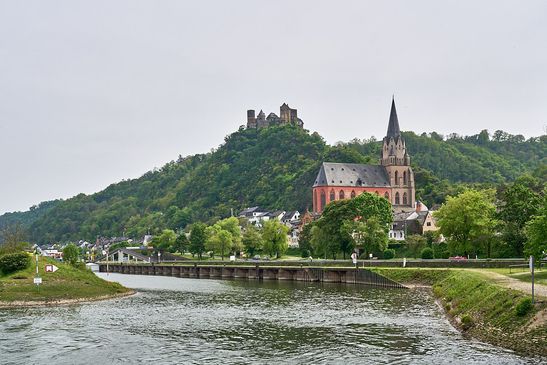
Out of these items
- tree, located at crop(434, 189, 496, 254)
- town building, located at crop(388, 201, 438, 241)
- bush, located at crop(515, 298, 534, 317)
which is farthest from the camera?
town building, located at crop(388, 201, 438, 241)

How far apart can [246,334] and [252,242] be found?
96.9 meters

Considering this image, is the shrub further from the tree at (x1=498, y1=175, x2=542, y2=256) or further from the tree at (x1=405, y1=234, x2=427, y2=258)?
the tree at (x1=405, y1=234, x2=427, y2=258)

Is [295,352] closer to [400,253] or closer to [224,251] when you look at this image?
[400,253]

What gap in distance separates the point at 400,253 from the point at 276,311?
63840 mm

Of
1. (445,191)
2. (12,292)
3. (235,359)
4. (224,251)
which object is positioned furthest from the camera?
(445,191)

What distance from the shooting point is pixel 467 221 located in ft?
263

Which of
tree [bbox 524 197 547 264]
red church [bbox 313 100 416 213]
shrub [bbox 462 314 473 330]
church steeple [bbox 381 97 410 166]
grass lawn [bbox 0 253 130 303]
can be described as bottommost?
shrub [bbox 462 314 473 330]

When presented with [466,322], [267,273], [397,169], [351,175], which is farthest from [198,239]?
[466,322]

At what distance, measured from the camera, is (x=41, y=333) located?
39.4 meters

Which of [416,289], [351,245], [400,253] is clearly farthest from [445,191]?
[416,289]

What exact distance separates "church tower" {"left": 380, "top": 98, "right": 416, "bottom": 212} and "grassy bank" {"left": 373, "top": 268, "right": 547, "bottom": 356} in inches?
5005

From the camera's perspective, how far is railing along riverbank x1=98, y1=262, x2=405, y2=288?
263 ft

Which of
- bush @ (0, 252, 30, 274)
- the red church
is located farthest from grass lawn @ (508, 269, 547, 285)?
the red church

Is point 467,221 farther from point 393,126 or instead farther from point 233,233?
point 393,126
